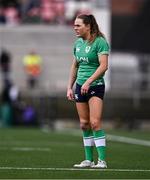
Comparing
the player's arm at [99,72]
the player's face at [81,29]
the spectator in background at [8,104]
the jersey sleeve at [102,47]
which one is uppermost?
the player's face at [81,29]

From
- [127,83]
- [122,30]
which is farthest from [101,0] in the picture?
[122,30]

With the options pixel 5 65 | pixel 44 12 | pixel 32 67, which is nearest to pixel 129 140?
pixel 32 67

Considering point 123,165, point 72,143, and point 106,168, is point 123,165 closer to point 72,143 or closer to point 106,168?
point 106,168

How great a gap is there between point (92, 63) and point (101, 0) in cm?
2356

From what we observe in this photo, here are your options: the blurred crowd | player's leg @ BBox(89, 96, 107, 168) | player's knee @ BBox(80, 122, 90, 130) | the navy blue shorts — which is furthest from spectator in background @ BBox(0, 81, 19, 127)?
player's leg @ BBox(89, 96, 107, 168)

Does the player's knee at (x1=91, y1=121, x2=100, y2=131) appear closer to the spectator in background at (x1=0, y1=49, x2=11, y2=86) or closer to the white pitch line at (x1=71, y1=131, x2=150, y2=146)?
the white pitch line at (x1=71, y1=131, x2=150, y2=146)

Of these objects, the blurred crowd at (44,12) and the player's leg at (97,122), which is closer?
the player's leg at (97,122)

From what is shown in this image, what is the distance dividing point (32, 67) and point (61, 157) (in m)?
19.2

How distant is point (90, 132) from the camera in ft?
49.1

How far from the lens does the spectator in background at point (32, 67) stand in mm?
36094

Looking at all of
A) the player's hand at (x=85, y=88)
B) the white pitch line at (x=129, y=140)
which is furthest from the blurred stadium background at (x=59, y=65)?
the player's hand at (x=85, y=88)

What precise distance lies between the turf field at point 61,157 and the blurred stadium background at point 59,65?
8.97 metres

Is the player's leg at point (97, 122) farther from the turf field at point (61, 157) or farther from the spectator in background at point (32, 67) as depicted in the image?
the spectator in background at point (32, 67)

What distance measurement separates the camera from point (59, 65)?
38.2 meters
